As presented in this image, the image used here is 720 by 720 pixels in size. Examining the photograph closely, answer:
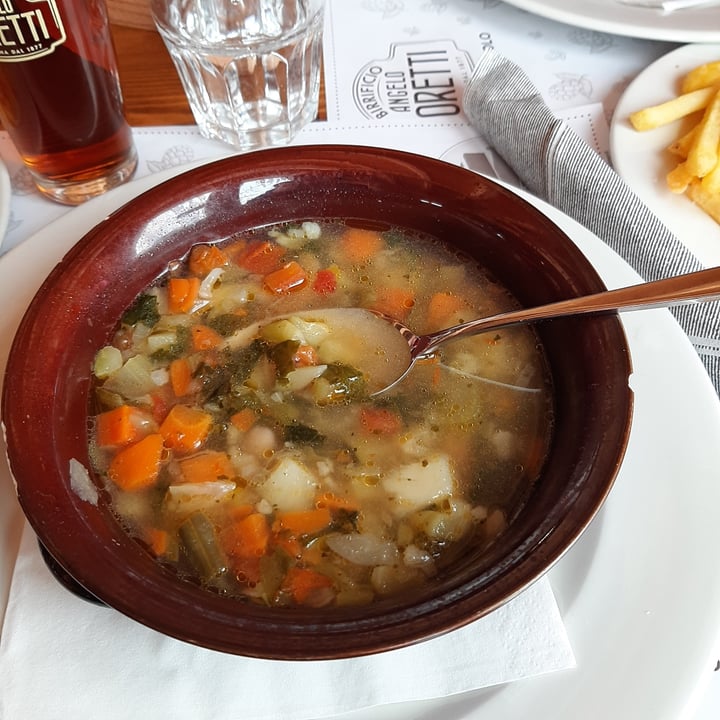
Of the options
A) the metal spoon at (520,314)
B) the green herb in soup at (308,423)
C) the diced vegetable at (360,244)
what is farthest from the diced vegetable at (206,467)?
the diced vegetable at (360,244)

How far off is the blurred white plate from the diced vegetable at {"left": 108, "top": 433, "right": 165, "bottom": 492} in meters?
0.82

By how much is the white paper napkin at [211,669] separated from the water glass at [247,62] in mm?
1473

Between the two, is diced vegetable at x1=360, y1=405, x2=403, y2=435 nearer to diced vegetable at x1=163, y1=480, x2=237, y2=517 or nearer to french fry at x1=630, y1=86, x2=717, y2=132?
diced vegetable at x1=163, y1=480, x2=237, y2=517

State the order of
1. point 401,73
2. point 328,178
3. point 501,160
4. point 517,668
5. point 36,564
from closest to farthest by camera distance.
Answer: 1. point 517,668
2. point 36,564
3. point 328,178
4. point 501,160
5. point 401,73

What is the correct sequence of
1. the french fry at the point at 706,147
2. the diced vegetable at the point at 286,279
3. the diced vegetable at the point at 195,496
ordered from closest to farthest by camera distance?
1. the diced vegetable at the point at 195,496
2. the diced vegetable at the point at 286,279
3. the french fry at the point at 706,147

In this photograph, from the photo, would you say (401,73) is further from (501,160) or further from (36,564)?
(36,564)

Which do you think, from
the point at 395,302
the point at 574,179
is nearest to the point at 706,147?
the point at 574,179

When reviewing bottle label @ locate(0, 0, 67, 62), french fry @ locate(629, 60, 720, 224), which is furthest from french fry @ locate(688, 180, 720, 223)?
bottle label @ locate(0, 0, 67, 62)

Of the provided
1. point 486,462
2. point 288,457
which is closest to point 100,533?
point 288,457

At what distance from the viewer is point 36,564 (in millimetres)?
1377

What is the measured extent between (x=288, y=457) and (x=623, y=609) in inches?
25.8

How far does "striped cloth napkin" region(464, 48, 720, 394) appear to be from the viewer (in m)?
1.84

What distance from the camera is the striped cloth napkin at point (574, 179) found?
1844 millimetres

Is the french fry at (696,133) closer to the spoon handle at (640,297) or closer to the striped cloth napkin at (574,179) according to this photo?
the striped cloth napkin at (574,179)
